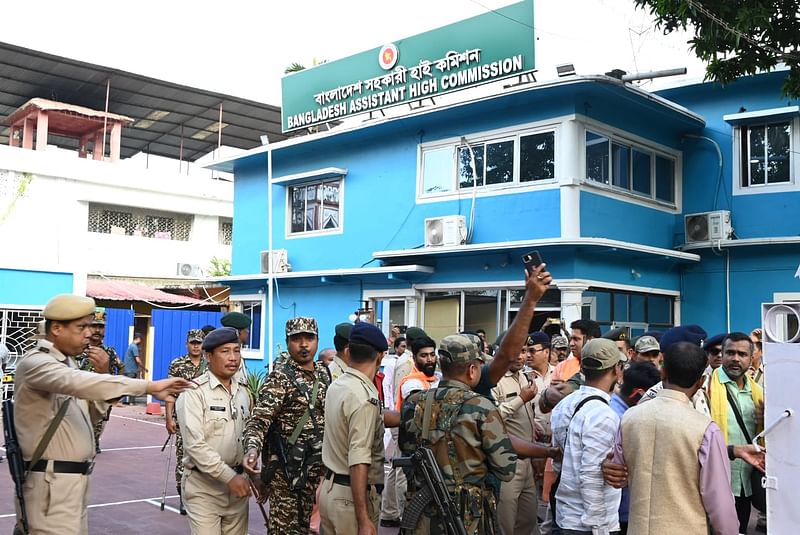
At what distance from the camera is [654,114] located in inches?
578

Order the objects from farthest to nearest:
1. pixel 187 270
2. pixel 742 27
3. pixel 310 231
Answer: pixel 187 270, pixel 310 231, pixel 742 27

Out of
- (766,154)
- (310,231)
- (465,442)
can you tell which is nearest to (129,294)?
(310,231)

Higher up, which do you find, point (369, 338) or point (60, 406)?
point (369, 338)

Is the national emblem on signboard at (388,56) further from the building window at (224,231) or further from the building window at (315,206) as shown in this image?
the building window at (224,231)

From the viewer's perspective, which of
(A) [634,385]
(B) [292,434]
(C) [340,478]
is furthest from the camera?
(B) [292,434]

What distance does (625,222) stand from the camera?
14.4 m

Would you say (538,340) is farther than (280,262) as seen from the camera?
No

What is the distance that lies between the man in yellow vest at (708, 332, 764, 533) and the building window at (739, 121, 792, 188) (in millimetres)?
9856

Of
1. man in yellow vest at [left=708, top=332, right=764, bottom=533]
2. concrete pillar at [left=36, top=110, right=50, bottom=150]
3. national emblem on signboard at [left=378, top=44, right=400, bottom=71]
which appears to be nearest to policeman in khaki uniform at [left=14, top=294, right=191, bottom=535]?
man in yellow vest at [left=708, top=332, right=764, bottom=533]

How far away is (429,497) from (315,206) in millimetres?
14780

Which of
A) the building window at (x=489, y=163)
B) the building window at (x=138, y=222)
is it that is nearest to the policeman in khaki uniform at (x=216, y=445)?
the building window at (x=489, y=163)

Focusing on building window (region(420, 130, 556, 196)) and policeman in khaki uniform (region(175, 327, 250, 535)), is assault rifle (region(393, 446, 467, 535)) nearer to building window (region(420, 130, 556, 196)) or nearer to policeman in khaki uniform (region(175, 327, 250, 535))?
policeman in khaki uniform (region(175, 327, 250, 535))

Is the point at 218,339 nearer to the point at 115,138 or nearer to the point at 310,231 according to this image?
the point at 310,231

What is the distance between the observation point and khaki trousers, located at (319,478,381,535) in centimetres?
439
